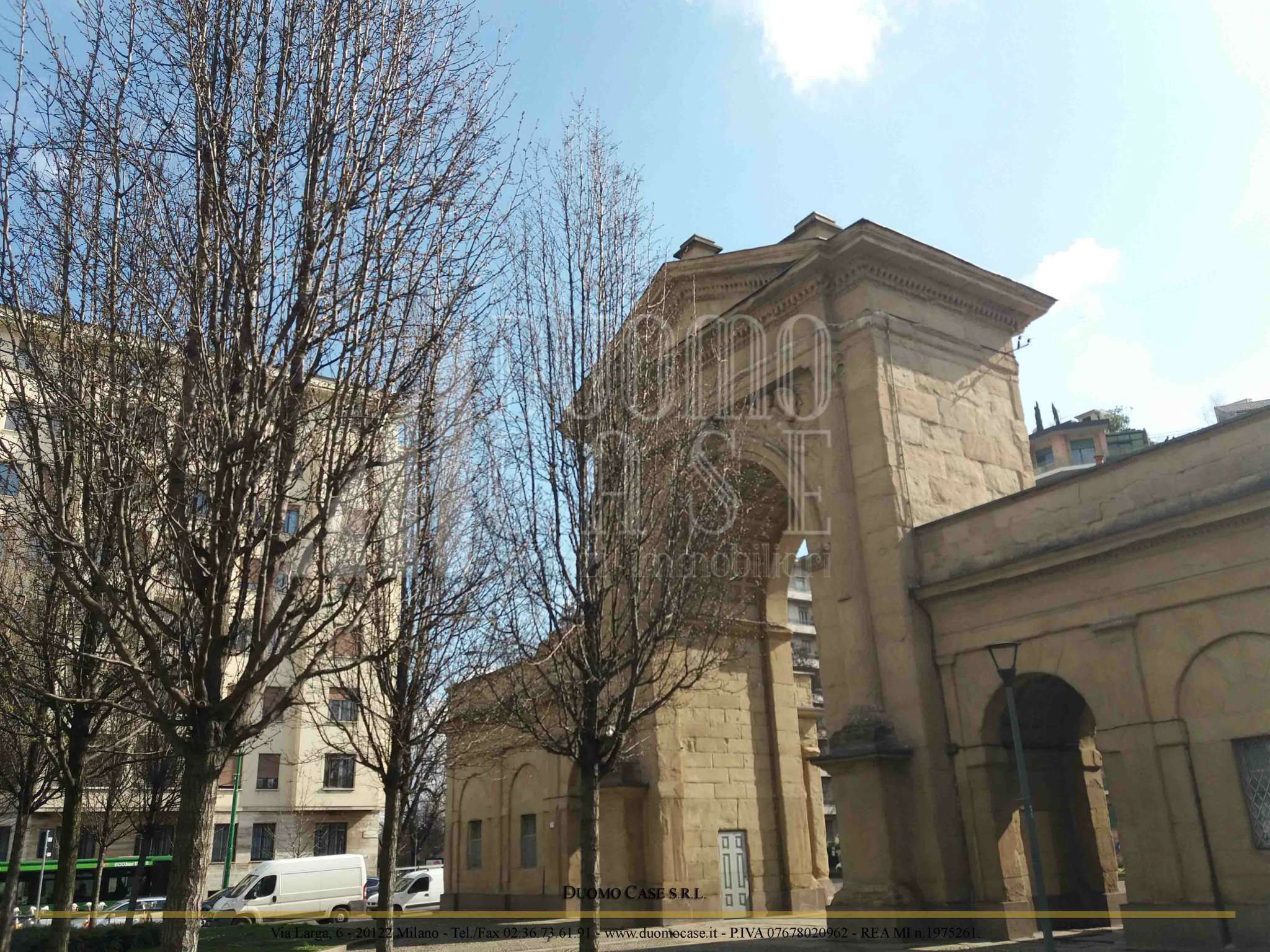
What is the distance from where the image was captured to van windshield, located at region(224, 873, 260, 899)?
25.1 meters

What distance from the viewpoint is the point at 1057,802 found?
48.8ft

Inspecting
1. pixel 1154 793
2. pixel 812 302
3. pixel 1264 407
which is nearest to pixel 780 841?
pixel 1154 793

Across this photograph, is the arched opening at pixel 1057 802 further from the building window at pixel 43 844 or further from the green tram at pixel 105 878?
the building window at pixel 43 844

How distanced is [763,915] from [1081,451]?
2227 inches

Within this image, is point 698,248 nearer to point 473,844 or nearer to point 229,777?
point 473,844

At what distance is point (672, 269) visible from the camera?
19.9m

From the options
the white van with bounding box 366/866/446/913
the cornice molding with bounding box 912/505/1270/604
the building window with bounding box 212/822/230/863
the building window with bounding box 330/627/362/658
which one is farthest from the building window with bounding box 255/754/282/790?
the cornice molding with bounding box 912/505/1270/604

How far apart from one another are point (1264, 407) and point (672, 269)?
11053mm

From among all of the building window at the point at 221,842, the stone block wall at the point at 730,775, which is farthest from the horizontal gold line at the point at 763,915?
the building window at the point at 221,842

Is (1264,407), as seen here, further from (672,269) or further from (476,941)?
(476,941)

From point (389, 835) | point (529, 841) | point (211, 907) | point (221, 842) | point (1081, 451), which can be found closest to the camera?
point (389, 835)

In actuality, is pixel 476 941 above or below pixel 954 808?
below

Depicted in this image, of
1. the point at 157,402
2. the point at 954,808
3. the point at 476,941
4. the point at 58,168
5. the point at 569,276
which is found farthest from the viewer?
the point at 476,941

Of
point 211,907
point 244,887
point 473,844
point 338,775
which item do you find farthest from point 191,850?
point 338,775
